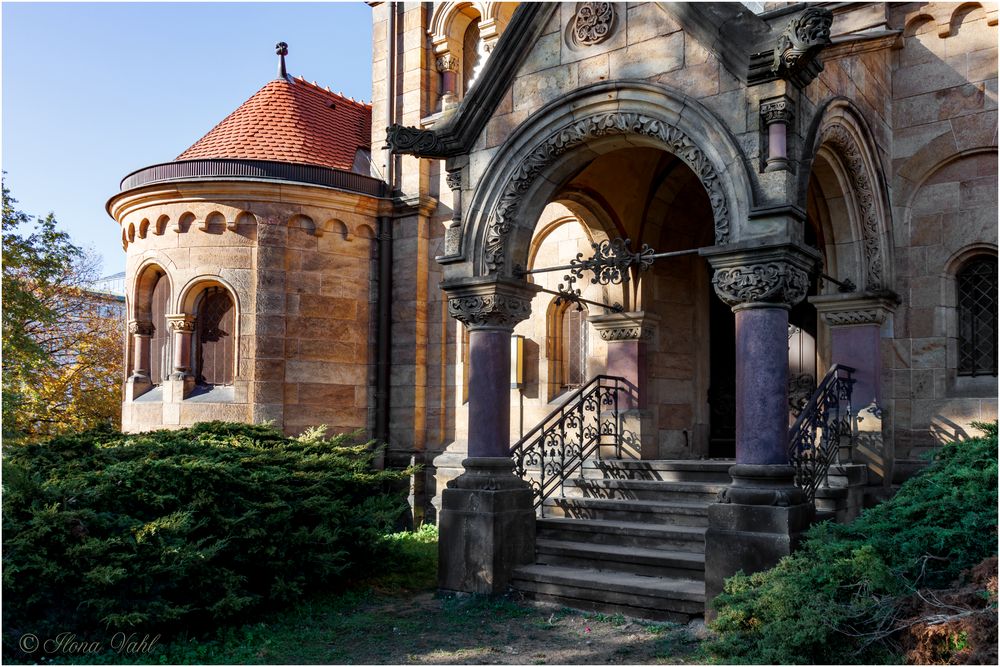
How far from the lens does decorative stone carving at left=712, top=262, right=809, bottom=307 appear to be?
7582 millimetres

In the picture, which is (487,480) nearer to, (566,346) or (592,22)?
(566,346)

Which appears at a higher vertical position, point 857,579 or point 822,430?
point 822,430

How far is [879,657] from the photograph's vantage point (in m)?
6.09

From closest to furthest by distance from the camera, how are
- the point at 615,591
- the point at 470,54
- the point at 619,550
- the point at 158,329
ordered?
1. the point at 615,591
2. the point at 619,550
3. the point at 158,329
4. the point at 470,54

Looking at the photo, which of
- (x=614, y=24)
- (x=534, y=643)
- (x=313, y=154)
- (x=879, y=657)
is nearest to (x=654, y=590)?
(x=534, y=643)

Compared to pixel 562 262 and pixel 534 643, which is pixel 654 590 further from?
pixel 562 262

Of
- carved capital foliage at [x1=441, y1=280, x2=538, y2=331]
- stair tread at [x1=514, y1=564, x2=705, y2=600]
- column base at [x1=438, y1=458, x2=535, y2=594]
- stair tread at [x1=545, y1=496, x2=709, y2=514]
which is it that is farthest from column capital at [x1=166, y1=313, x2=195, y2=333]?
stair tread at [x1=514, y1=564, x2=705, y2=600]

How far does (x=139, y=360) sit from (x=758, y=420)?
10.1 metres

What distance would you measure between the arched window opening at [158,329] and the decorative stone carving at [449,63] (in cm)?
552

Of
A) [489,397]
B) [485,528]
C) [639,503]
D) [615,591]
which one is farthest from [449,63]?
[615,591]

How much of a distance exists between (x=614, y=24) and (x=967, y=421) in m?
5.50

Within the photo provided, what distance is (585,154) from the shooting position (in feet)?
30.3

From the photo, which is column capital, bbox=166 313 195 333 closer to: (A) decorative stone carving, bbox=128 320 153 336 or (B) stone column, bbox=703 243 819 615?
(A) decorative stone carving, bbox=128 320 153 336

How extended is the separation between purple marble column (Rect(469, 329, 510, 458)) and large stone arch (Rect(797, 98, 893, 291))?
3.68 metres
